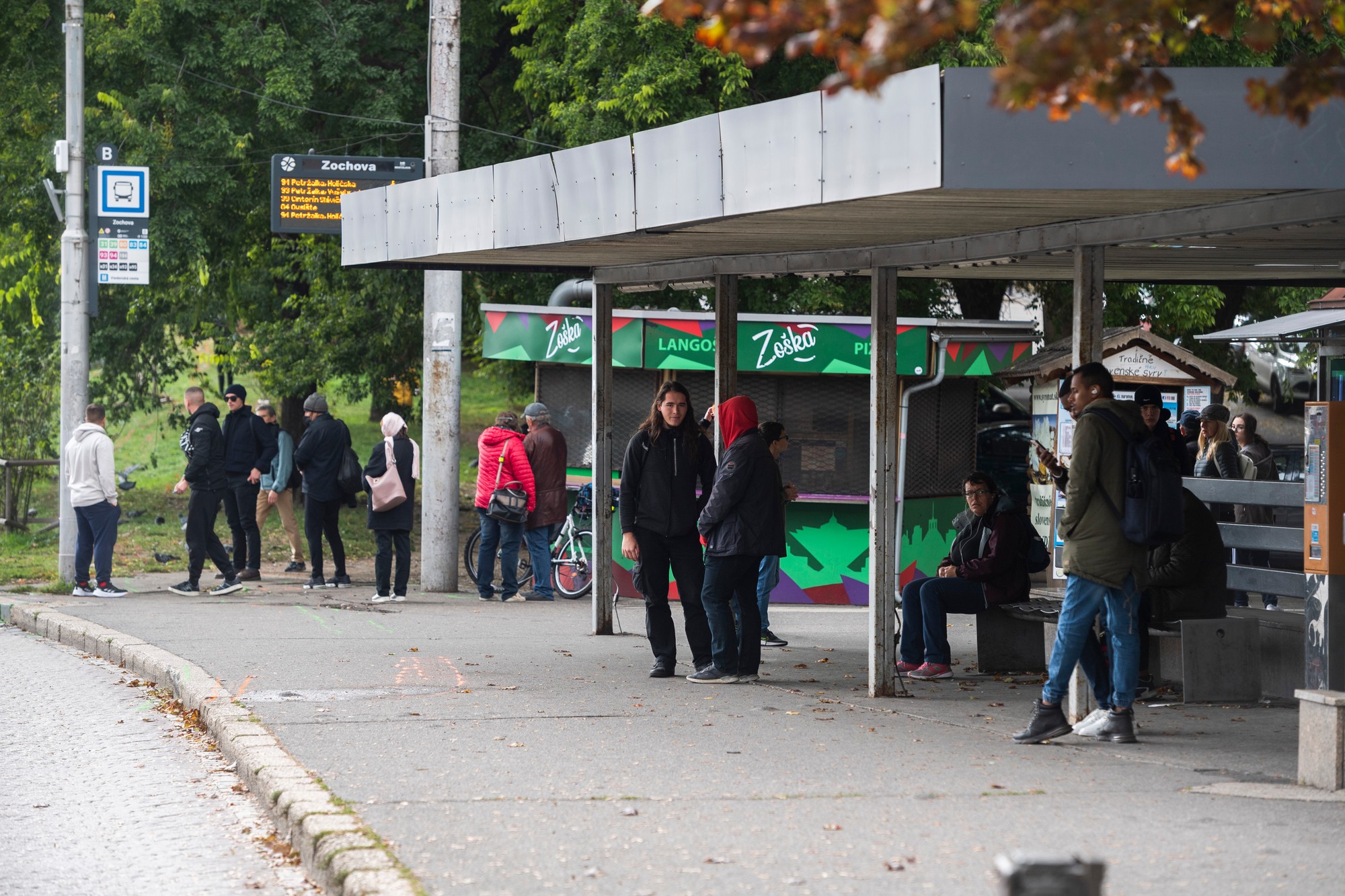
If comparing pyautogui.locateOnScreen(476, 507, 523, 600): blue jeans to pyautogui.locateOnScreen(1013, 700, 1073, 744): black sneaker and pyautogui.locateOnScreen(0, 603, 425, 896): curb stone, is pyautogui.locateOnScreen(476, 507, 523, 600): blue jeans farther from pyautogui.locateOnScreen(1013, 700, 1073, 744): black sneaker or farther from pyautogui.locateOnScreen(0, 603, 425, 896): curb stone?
pyautogui.locateOnScreen(1013, 700, 1073, 744): black sneaker

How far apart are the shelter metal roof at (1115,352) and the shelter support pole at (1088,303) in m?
7.48

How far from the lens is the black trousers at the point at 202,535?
14617mm

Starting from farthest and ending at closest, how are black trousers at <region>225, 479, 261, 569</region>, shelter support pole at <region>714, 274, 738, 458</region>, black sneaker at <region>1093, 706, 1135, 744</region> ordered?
black trousers at <region>225, 479, 261, 569</region>
shelter support pole at <region>714, 274, 738, 458</region>
black sneaker at <region>1093, 706, 1135, 744</region>

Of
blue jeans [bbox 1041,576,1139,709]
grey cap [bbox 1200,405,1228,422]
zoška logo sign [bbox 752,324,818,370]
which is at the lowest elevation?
blue jeans [bbox 1041,576,1139,709]

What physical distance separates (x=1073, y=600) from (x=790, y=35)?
4.35 m

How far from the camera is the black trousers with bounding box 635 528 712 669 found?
947 cm

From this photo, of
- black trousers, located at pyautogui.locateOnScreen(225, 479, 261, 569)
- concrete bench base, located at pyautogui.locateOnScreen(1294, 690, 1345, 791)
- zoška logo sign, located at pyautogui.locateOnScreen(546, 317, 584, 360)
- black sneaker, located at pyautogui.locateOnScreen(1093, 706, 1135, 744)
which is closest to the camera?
concrete bench base, located at pyautogui.locateOnScreen(1294, 690, 1345, 791)

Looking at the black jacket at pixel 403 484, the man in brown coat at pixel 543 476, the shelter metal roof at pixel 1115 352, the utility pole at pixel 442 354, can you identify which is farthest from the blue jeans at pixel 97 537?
the shelter metal roof at pixel 1115 352

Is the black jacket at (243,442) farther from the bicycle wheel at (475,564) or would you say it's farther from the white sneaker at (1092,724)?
the white sneaker at (1092,724)

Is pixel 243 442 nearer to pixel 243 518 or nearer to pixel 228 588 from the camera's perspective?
pixel 243 518

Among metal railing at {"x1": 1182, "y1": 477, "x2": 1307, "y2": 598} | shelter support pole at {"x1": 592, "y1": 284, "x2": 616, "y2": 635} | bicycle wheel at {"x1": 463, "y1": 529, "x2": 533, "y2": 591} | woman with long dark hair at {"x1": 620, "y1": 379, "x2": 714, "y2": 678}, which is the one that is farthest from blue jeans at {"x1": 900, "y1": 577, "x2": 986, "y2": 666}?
bicycle wheel at {"x1": 463, "y1": 529, "x2": 533, "y2": 591}

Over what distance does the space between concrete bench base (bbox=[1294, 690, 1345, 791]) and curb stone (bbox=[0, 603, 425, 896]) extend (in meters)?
3.56

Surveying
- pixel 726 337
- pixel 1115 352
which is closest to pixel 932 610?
pixel 726 337

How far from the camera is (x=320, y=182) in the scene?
15328 mm
